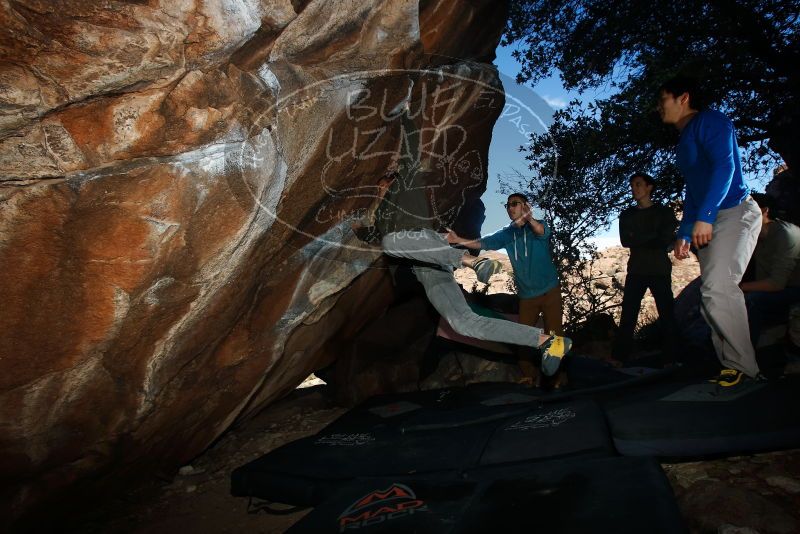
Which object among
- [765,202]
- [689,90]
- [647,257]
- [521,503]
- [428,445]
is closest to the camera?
[521,503]

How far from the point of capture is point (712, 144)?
295cm

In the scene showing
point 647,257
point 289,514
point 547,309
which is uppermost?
point 647,257

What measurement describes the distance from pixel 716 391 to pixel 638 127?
4.41m

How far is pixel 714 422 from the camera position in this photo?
8.98ft

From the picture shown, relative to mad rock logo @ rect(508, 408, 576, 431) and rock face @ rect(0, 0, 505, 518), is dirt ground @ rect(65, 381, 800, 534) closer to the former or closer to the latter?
rock face @ rect(0, 0, 505, 518)

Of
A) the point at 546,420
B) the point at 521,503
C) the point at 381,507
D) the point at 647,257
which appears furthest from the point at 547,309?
the point at 381,507

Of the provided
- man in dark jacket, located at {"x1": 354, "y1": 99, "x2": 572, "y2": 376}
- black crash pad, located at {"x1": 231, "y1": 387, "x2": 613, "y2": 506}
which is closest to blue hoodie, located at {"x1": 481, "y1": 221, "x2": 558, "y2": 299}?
black crash pad, located at {"x1": 231, "y1": 387, "x2": 613, "y2": 506}

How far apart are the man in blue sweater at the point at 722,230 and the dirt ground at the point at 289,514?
70 centimetres

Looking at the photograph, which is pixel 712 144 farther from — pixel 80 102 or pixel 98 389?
pixel 98 389

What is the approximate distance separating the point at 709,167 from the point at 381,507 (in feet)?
9.94

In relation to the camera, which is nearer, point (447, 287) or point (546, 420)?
point (546, 420)

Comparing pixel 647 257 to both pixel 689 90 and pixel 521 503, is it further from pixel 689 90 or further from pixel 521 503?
pixel 521 503

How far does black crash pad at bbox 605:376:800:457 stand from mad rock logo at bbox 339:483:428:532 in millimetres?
1352

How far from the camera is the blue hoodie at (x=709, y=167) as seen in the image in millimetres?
2892
